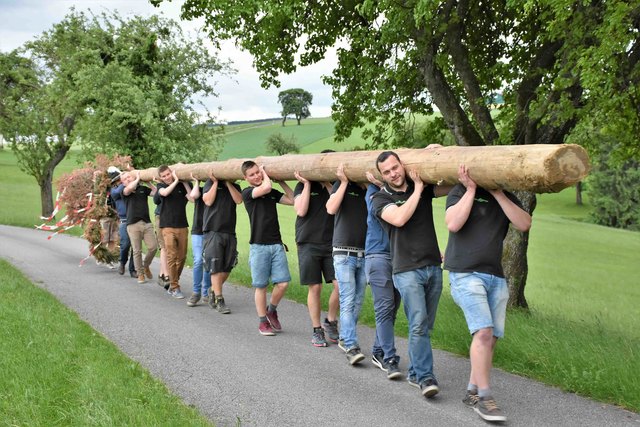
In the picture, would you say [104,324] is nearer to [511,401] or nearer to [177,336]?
[177,336]

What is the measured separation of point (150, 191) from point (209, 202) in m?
3.62

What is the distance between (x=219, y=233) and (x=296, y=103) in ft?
368

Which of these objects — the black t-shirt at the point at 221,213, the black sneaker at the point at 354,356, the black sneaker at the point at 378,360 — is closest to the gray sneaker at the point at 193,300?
the black t-shirt at the point at 221,213

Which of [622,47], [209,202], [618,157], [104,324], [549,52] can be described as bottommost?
[104,324]

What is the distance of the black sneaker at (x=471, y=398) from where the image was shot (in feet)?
15.5

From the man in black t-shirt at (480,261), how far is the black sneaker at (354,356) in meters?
1.41

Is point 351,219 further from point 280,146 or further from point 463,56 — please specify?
point 280,146

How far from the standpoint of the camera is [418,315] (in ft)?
16.7

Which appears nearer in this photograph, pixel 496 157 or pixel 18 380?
pixel 496 157

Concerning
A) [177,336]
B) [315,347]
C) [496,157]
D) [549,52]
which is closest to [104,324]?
[177,336]

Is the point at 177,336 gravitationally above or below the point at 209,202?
below

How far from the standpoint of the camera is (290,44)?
12.2 m

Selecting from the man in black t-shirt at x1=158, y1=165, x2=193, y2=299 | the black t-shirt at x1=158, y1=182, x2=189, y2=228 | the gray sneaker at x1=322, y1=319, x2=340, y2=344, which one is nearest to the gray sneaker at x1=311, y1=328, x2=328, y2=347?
the gray sneaker at x1=322, y1=319, x2=340, y2=344

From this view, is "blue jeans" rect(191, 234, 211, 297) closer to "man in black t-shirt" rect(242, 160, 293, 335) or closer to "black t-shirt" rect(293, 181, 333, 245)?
"man in black t-shirt" rect(242, 160, 293, 335)
